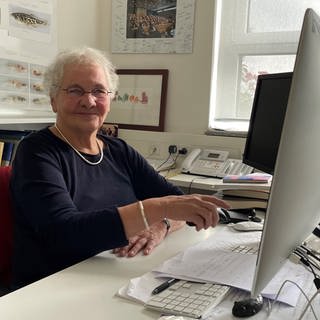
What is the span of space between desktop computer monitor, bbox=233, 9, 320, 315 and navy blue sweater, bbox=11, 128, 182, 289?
1.77 ft

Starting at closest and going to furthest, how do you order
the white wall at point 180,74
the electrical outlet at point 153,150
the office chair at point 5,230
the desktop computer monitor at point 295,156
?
the desktop computer monitor at point 295,156, the office chair at point 5,230, the white wall at point 180,74, the electrical outlet at point 153,150

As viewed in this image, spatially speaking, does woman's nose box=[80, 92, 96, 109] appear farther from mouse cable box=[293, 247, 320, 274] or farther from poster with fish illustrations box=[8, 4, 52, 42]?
poster with fish illustrations box=[8, 4, 52, 42]

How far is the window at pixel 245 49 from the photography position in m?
2.72

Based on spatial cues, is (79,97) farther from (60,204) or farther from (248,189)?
(248,189)

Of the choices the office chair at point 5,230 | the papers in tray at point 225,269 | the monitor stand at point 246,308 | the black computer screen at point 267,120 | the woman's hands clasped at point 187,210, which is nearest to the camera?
the monitor stand at point 246,308

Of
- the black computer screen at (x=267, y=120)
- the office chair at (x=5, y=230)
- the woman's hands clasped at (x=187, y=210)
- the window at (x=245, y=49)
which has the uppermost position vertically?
the window at (x=245, y=49)

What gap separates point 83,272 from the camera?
3.47 ft

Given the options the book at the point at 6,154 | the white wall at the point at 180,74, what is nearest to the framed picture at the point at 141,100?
the white wall at the point at 180,74

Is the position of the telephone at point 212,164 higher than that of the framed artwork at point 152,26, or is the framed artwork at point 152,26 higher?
the framed artwork at point 152,26

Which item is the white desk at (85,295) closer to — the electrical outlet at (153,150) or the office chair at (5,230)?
the office chair at (5,230)

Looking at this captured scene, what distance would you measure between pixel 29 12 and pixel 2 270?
1625 mm

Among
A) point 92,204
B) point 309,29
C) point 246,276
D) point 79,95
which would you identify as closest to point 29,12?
point 79,95

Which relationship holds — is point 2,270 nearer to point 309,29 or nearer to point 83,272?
point 83,272

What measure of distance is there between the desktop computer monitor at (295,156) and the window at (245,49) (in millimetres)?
2276
